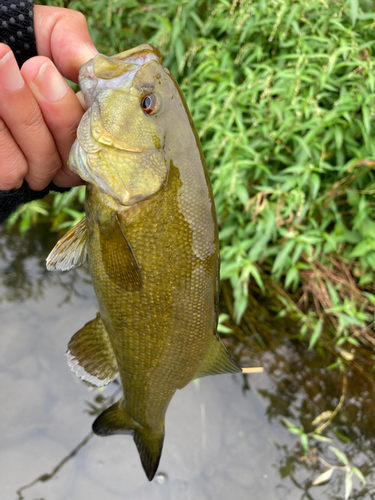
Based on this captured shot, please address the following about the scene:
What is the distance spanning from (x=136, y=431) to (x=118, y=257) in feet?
2.66

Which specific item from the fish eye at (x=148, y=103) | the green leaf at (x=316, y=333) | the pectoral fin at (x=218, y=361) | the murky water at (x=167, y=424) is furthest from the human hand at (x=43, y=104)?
the green leaf at (x=316, y=333)

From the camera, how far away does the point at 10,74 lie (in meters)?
1.06

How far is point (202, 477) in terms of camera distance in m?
2.40

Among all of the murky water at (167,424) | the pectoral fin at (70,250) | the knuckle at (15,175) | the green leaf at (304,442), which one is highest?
the knuckle at (15,175)

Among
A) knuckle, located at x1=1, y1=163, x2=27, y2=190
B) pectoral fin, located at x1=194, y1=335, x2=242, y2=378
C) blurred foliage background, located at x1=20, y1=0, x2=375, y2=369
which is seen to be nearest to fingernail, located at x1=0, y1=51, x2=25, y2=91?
knuckle, located at x1=1, y1=163, x2=27, y2=190

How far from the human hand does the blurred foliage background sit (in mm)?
1110

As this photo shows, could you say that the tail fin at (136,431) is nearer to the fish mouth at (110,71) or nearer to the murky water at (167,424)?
the murky water at (167,424)

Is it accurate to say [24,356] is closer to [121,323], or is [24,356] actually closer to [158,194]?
[121,323]

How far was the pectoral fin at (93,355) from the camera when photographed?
142 centimetres

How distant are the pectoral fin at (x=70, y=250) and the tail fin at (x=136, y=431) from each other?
0.68 m

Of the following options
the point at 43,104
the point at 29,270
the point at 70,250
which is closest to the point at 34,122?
the point at 43,104

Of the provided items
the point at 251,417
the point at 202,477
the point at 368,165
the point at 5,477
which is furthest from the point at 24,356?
the point at 368,165

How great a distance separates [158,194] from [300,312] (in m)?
2.17

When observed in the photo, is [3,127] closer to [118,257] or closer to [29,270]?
[118,257]
